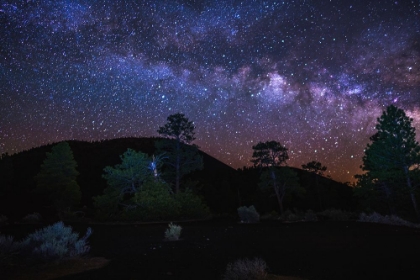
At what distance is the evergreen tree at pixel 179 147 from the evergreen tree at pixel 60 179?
1150 cm

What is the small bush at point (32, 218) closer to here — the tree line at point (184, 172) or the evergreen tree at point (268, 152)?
the tree line at point (184, 172)

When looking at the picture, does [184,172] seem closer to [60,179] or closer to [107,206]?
[107,206]

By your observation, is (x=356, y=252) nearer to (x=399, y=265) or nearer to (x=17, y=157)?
(x=399, y=265)

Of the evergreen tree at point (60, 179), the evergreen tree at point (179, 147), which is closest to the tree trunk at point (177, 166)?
the evergreen tree at point (179, 147)

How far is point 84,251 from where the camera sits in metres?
Answer: 9.20

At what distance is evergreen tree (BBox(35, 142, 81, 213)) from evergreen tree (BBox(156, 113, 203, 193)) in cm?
1150

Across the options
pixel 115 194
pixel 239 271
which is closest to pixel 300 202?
pixel 115 194

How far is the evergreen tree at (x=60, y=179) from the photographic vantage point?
34.4 m

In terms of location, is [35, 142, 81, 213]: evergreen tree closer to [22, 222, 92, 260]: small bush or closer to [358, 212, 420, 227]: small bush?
[22, 222, 92, 260]: small bush

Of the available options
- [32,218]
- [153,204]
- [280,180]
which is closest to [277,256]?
[153,204]

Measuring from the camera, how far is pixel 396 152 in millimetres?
23359

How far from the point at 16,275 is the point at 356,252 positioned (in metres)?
8.70

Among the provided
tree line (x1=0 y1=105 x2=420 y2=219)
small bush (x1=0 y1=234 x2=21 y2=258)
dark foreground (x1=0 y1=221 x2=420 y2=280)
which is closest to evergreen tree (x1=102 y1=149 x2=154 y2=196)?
tree line (x1=0 y1=105 x2=420 y2=219)

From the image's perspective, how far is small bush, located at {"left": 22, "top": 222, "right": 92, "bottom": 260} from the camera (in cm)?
824
